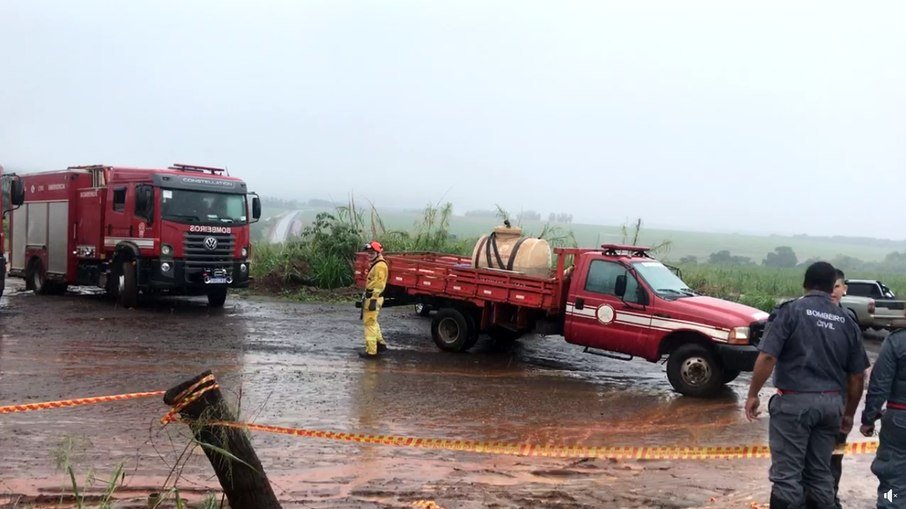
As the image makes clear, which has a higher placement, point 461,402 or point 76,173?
point 76,173

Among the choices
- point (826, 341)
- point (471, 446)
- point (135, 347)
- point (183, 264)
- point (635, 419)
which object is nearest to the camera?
point (826, 341)

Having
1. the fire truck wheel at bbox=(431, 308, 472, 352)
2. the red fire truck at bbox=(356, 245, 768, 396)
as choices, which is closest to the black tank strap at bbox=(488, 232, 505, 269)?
the red fire truck at bbox=(356, 245, 768, 396)

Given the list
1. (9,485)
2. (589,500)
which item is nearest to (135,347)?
(9,485)

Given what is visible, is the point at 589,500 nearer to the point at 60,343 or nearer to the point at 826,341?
the point at 826,341

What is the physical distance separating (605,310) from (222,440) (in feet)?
24.1

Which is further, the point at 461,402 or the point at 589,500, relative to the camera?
the point at 461,402

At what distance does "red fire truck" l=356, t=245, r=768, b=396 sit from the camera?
1027cm

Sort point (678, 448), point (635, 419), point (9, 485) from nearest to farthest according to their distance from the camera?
point (9, 485)
point (678, 448)
point (635, 419)

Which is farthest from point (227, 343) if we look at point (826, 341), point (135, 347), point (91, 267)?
point (826, 341)

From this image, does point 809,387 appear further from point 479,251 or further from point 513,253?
→ point 479,251

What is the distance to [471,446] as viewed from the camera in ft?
23.3

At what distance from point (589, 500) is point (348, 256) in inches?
662

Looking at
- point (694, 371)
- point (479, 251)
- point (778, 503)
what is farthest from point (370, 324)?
point (778, 503)

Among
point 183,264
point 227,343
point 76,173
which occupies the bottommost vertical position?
point 227,343
